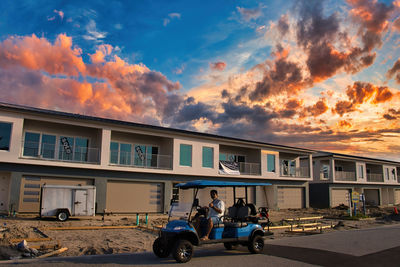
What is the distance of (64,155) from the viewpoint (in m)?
23.7

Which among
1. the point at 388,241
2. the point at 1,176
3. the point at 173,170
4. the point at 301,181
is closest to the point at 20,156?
the point at 1,176

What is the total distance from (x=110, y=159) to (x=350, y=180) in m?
33.1

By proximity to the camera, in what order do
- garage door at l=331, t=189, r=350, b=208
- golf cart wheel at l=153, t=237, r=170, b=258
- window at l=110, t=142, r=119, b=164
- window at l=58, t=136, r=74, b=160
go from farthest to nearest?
garage door at l=331, t=189, r=350, b=208, window at l=110, t=142, r=119, b=164, window at l=58, t=136, r=74, b=160, golf cart wheel at l=153, t=237, r=170, b=258

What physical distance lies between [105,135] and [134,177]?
13.0 ft

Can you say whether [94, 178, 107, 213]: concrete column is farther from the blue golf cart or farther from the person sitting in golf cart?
the person sitting in golf cart

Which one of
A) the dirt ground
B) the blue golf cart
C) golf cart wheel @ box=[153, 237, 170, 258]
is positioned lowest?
the dirt ground

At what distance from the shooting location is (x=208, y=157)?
97.2ft

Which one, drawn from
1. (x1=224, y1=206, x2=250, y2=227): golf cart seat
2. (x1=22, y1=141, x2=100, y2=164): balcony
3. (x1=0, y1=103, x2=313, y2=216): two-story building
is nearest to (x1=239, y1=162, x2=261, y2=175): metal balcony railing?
(x1=0, y1=103, x2=313, y2=216): two-story building

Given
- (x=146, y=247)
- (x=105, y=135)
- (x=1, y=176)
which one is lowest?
(x=146, y=247)

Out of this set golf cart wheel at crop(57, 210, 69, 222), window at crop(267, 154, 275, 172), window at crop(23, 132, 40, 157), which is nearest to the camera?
golf cart wheel at crop(57, 210, 69, 222)

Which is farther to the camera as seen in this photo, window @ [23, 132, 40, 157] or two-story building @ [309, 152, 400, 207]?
two-story building @ [309, 152, 400, 207]

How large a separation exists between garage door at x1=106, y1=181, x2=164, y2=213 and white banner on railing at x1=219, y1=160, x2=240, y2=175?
20.2 ft

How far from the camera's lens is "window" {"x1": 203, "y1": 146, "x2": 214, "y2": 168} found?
29.3 meters

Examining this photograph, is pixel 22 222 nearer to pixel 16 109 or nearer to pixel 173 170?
pixel 16 109
